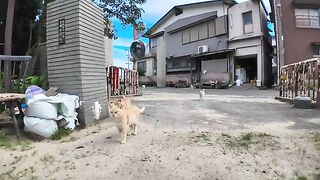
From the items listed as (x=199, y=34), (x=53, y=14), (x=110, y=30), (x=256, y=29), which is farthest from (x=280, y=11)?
(x=53, y=14)

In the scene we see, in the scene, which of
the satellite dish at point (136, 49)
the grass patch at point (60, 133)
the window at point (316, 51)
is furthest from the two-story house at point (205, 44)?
the grass patch at point (60, 133)

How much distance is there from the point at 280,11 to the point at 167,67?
526 inches

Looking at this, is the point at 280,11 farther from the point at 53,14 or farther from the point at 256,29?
the point at 53,14

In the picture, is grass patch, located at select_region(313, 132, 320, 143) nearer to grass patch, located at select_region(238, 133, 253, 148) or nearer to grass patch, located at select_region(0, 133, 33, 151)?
grass patch, located at select_region(238, 133, 253, 148)

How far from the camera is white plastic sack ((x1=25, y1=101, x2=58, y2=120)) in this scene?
4.91 m

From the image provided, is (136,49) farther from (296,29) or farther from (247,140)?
(296,29)

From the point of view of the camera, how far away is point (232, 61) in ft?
76.3

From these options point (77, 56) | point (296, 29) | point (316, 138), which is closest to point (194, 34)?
point (296, 29)

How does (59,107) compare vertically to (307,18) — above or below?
below

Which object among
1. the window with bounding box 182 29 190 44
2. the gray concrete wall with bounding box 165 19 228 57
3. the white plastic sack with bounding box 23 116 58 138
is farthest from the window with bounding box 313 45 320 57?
the white plastic sack with bounding box 23 116 58 138

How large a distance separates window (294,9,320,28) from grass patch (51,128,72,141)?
776 inches

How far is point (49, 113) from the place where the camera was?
194 inches

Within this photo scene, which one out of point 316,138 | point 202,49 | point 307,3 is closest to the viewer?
point 316,138

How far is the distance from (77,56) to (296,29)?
1885 centimetres
